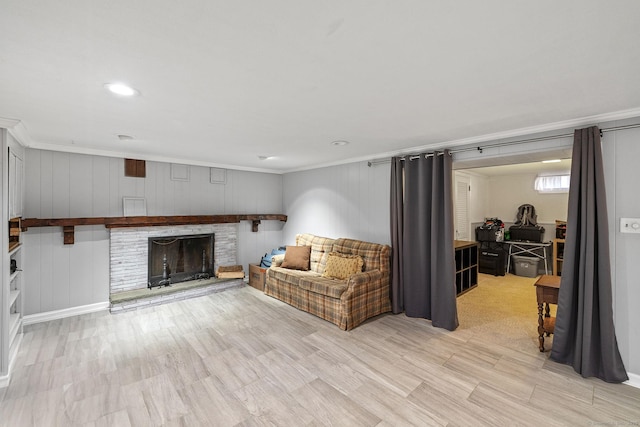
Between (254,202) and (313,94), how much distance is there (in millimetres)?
3964

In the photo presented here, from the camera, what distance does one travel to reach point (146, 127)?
2.86 meters

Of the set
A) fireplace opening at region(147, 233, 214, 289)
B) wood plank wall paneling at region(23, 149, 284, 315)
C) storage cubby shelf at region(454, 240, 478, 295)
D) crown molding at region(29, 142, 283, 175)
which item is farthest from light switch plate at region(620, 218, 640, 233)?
wood plank wall paneling at region(23, 149, 284, 315)

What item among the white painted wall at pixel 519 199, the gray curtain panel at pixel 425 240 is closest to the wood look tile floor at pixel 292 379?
the gray curtain panel at pixel 425 240

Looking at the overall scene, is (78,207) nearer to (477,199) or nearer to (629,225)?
(629,225)

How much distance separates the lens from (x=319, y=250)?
15.5 ft

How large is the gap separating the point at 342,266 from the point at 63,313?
3.79m

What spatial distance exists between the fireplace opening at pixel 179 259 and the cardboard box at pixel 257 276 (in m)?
0.71

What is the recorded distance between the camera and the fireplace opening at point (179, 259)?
451 centimetres

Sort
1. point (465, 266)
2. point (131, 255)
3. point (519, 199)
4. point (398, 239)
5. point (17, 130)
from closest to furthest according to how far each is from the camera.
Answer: point (17, 130) < point (398, 239) < point (131, 255) < point (465, 266) < point (519, 199)

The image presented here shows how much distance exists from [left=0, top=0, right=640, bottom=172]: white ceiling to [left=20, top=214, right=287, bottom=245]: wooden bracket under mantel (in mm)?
1175

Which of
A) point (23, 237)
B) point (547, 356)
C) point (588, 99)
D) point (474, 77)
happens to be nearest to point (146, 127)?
point (23, 237)

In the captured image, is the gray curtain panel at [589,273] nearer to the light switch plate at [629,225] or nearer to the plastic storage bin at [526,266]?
the light switch plate at [629,225]

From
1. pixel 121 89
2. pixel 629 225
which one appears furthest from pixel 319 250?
pixel 629 225

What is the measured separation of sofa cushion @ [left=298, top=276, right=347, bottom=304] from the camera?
3504 millimetres
